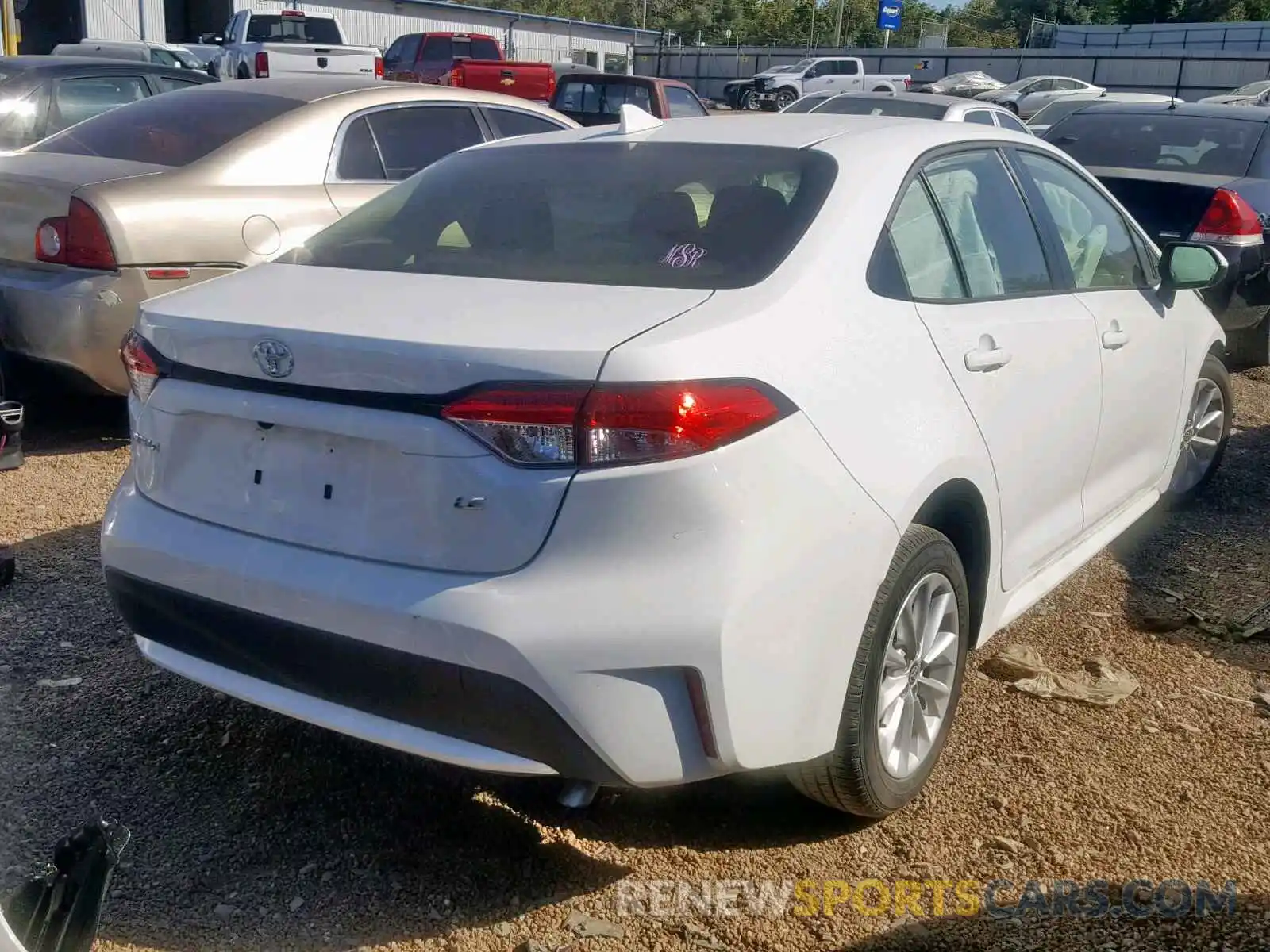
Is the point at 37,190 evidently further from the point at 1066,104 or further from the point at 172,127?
the point at 1066,104

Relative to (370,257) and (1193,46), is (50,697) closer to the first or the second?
(370,257)

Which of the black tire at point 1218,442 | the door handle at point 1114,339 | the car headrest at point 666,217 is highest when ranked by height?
the car headrest at point 666,217

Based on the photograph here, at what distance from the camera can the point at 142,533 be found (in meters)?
2.79

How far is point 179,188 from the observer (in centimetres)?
557

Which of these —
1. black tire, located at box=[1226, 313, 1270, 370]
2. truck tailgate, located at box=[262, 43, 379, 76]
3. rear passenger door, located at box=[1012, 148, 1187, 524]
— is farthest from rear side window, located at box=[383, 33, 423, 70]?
rear passenger door, located at box=[1012, 148, 1187, 524]

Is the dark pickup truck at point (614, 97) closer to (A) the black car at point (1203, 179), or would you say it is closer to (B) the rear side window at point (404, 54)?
(B) the rear side window at point (404, 54)

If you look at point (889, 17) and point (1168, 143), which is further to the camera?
point (889, 17)

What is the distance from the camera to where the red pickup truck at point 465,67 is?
79.3 ft

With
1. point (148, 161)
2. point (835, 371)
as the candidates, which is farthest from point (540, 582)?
point (148, 161)

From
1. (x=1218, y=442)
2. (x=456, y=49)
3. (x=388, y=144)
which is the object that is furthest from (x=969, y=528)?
(x=456, y=49)

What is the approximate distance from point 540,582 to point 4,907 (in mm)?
1146

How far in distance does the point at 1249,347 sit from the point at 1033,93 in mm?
29895

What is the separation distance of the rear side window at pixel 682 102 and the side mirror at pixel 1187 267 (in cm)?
1595

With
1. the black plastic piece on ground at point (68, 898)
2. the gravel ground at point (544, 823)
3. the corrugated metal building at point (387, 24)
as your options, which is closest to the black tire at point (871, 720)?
the gravel ground at point (544, 823)
